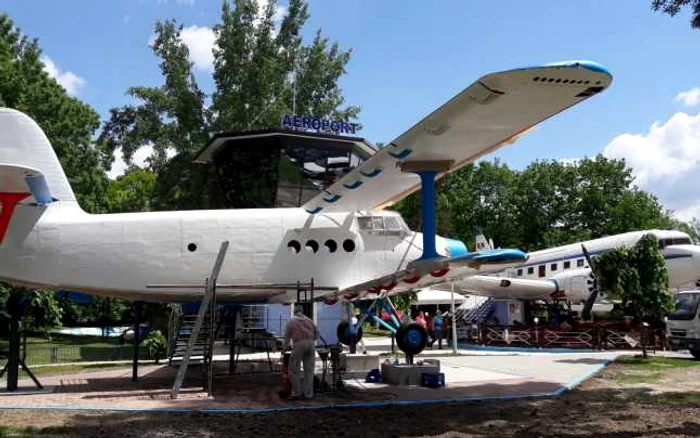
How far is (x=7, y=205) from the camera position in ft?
43.1

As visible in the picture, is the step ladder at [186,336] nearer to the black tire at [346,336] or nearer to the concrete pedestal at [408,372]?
the black tire at [346,336]

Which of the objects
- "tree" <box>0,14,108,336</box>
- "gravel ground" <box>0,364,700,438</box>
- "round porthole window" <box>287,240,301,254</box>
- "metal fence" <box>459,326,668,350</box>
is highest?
"tree" <box>0,14,108,336</box>

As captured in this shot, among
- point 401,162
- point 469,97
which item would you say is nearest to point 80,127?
point 401,162

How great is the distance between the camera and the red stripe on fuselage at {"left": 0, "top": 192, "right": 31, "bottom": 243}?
42.8 feet

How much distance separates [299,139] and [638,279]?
13938 millimetres

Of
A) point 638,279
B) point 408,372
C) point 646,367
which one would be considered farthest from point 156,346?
point 638,279

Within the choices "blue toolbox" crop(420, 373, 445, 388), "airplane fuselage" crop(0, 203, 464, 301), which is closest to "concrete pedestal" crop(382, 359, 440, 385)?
"blue toolbox" crop(420, 373, 445, 388)

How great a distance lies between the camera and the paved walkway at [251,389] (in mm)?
11758

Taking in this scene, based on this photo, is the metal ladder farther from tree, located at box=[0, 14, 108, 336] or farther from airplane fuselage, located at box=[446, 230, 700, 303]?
tree, located at box=[0, 14, 108, 336]

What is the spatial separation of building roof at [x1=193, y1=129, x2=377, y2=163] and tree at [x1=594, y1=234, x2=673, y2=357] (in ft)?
33.0

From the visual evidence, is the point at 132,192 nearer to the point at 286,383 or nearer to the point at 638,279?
the point at 638,279

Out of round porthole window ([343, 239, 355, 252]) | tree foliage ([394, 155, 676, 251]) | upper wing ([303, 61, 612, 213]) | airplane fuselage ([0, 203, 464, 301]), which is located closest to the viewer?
upper wing ([303, 61, 612, 213])

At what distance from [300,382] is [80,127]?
32.9 m

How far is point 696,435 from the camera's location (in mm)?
8883
